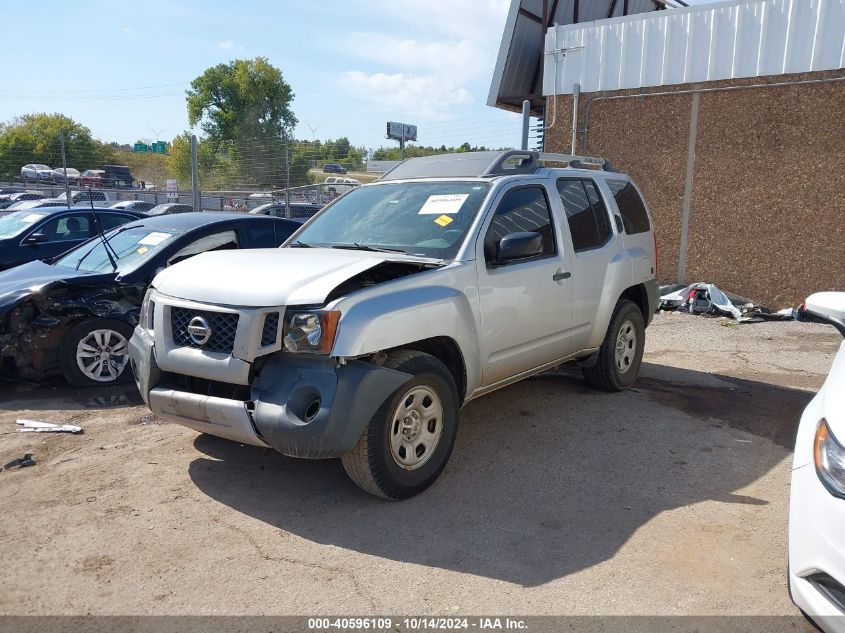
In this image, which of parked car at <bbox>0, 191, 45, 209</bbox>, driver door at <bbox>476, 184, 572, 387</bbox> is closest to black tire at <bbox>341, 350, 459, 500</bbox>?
driver door at <bbox>476, 184, 572, 387</bbox>

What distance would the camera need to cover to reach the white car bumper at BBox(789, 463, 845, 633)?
229 centimetres

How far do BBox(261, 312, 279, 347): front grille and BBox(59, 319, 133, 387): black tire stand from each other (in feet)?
9.07

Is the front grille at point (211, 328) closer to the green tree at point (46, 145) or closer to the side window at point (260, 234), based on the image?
the side window at point (260, 234)

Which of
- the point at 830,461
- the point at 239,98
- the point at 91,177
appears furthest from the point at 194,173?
the point at 239,98

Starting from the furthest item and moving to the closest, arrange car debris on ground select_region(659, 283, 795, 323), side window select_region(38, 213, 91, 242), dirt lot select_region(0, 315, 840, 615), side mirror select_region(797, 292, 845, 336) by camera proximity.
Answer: car debris on ground select_region(659, 283, 795, 323), side window select_region(38, 213, 91, 242), side mirror select_region(797, 292, 845, 336), dirt lot select_region(0, 315, 840, 615)

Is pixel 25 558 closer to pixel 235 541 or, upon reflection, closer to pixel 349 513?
pixel 235 541

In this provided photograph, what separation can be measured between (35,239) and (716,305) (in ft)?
32.9

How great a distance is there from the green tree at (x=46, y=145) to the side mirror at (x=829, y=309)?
2219cm

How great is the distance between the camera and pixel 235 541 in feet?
11.4

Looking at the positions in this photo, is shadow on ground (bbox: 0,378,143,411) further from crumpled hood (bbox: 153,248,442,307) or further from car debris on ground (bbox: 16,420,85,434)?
crumpled hood (bbox: 153,248,442,307)

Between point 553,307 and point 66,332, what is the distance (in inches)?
167

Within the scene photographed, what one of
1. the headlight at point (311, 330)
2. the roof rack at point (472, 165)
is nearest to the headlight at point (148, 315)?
the headlight at point (311, 330)

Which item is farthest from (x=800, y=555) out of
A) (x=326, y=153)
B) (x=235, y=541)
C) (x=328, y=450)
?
(x=326, y=153)

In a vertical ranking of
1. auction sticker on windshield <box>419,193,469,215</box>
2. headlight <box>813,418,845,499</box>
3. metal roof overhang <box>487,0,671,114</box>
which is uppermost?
metal roof overhang <box>487,0,671,114</box>
